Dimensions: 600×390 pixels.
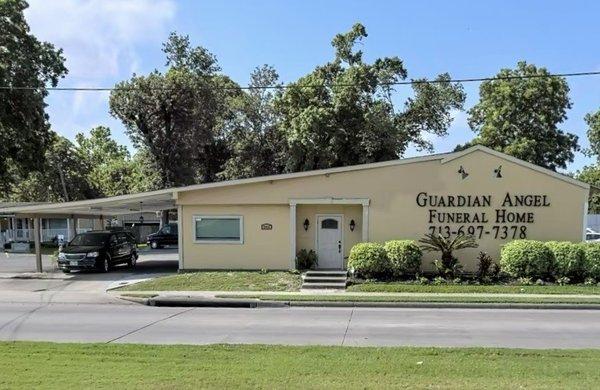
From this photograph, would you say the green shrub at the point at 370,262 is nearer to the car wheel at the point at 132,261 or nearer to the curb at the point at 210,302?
the curb at the point at 210,302

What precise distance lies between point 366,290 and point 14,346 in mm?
11787

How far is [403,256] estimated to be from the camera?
68.0 feet

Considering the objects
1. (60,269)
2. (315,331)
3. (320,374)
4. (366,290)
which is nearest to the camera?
(320,374)

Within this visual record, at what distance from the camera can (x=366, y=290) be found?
19125 millimetres

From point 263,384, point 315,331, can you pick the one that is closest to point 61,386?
point 263,384

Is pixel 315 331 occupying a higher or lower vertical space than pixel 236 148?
lower

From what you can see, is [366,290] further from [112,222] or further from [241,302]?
[112,222]

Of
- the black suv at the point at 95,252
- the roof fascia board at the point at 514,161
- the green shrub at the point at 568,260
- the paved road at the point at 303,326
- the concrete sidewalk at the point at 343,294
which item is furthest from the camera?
the black suv at the point at 95,252

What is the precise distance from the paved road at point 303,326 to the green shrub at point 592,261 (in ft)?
17.5

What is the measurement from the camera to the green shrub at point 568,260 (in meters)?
20.2

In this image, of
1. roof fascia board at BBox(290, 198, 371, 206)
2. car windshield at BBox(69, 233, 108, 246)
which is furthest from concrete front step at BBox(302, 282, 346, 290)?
car windshield at BBox(69, 233, 108, 246)

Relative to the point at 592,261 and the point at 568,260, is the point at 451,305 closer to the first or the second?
the point at 568,260

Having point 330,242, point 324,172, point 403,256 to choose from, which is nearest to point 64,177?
point 330,242

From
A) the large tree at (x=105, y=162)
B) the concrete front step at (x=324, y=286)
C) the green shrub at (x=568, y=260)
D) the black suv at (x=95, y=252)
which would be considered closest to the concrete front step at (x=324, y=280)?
the concrete front step at (x=324, y=286)
